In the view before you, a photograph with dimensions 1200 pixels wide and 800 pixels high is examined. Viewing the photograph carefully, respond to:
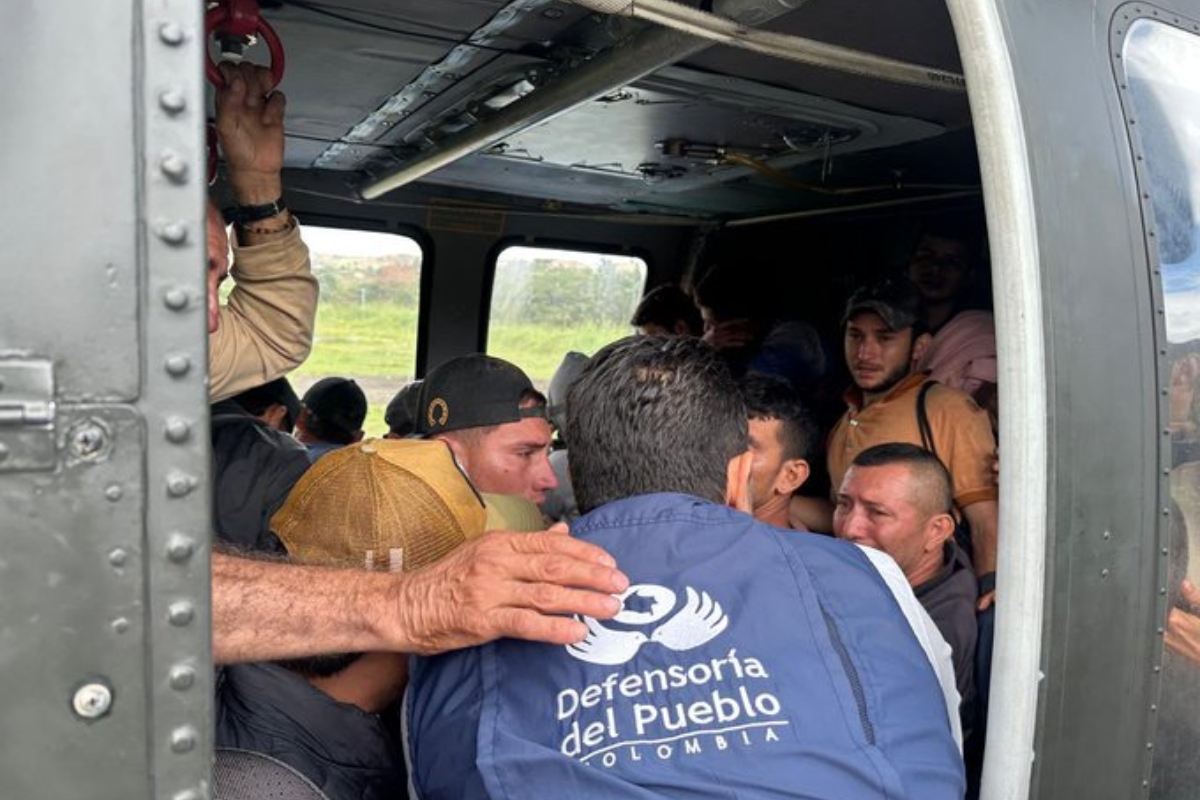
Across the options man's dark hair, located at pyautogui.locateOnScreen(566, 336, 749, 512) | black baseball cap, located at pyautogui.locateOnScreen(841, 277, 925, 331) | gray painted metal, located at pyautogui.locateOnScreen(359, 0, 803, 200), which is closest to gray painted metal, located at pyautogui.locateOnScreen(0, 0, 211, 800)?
man's dark hair, located at pyautogui.locateOnScreen(566, 336, 749, 512)

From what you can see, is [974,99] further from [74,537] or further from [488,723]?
[74,537]

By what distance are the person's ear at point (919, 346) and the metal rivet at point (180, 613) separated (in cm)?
316

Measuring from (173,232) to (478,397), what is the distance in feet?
6.29

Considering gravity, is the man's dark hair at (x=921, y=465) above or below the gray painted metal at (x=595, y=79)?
below

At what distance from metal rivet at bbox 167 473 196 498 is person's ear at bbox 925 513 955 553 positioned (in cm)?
205

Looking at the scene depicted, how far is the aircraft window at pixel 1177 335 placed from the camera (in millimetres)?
1751

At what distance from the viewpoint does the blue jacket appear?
1.33m

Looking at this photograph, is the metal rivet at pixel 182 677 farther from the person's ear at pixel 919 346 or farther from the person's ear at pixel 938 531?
the person's ear at pixel 919 346

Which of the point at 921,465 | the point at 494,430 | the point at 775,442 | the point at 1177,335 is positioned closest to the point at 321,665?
the point at 494,430

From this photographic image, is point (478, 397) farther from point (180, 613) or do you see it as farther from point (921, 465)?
point (180, 613)

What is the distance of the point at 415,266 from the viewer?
5777 mm

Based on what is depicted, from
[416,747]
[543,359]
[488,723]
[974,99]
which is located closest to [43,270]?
[488,723]

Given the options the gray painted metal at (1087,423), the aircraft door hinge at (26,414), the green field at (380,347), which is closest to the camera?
the aircraft door hinge at (26,414)

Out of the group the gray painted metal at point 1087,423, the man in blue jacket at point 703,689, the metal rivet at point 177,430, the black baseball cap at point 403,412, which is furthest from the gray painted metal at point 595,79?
the metal rivet at point 177,430
